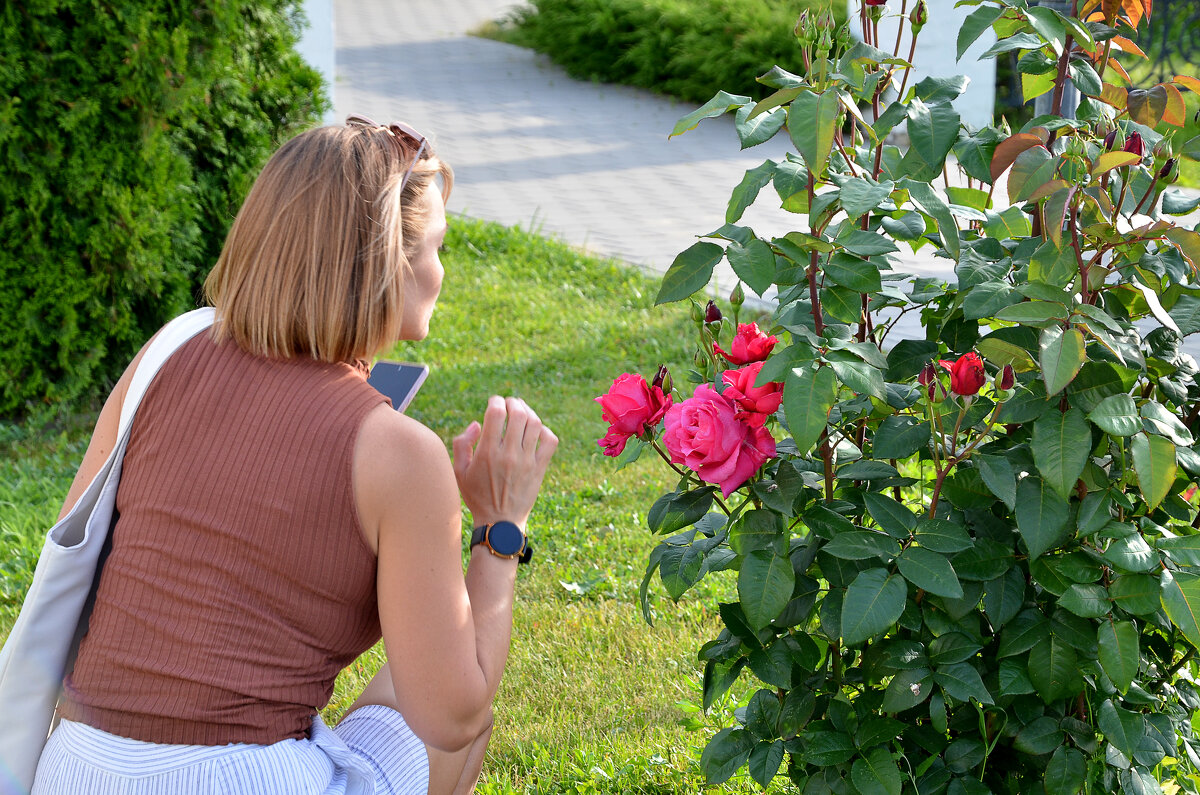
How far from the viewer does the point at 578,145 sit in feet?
32.9

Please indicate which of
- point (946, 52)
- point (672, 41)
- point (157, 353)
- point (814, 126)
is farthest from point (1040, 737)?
point (672, 41)

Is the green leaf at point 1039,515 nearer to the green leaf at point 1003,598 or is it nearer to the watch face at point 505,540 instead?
the green leaf at point 1003,598

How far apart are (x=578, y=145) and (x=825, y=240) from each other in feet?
29.0

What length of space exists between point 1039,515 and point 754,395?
0.39m

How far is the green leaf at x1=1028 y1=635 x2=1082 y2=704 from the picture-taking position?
4.93 feet

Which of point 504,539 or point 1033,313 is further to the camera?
point 504,539

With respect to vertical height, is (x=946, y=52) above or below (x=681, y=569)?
below

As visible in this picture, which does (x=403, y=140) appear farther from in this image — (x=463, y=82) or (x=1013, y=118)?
(x=463, y=82)

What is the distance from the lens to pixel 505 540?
5.92ft

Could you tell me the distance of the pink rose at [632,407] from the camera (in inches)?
60.5

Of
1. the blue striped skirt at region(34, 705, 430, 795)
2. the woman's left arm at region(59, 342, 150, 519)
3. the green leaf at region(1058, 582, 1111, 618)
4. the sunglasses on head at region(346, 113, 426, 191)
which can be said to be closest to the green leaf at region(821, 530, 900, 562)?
the green leaf at region(1058, 582, 1111, 618)

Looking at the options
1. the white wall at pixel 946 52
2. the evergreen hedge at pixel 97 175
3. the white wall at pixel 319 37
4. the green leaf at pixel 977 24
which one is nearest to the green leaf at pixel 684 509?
the green leaf at pixel 977 24

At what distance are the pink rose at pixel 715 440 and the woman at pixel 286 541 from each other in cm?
33

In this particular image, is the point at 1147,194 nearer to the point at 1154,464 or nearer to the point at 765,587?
the point at 1154,464
